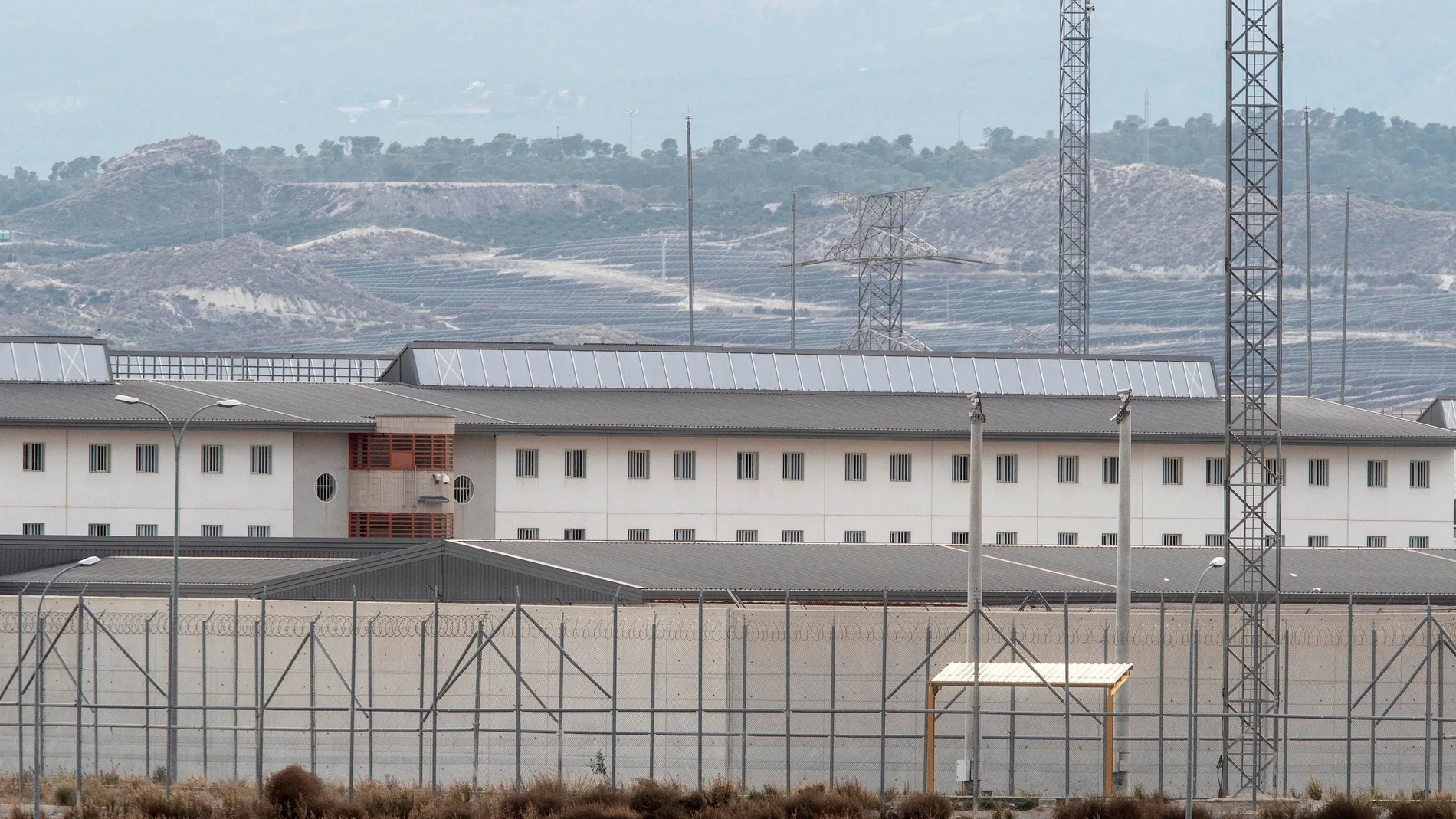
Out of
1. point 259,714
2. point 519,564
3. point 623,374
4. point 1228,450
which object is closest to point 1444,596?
point 1228,450

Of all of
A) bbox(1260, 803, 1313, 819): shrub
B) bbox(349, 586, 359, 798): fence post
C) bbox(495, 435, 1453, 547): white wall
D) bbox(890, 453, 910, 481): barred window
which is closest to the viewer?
bbox(1260, 803, 1313, 819): shrub

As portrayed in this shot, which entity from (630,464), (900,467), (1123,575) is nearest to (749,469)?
(630,464)

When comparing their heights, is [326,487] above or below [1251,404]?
below

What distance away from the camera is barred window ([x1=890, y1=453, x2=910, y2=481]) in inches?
2721

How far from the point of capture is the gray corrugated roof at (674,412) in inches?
2633

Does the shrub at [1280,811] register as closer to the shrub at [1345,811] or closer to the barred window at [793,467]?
the shrub at [1345,811]

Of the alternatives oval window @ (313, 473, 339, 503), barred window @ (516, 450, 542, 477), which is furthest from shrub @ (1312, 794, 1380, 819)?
oval window @ (313, 473, 339, 503)

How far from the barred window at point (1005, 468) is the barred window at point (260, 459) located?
75.6ft

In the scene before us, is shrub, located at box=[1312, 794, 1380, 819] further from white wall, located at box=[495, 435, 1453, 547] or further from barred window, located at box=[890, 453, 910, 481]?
barred window, located at box=[890, 453, 910, 481]

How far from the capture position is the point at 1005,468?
69562 millimetres

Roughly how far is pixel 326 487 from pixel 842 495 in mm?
16287

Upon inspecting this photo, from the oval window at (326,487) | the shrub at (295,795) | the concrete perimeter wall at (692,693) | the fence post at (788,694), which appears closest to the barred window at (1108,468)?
the oval window at (326,487)

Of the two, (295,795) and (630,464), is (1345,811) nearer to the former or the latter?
(295,795)

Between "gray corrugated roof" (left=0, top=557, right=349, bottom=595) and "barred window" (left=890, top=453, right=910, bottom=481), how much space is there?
19.2m
